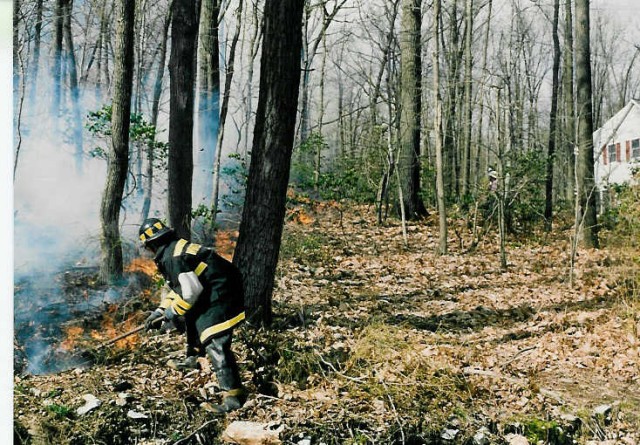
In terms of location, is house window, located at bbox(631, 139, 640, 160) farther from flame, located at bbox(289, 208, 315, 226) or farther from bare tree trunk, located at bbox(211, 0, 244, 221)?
bare tree trunk, located at bbox(211, 0, 244, 221)

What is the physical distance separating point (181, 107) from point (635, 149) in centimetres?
619

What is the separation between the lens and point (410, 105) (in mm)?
10234

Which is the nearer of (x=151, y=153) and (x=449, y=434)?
(x=449, y=434)

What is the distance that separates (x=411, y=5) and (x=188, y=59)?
5.84 metres

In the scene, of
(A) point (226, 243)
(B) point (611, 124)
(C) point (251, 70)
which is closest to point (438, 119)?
(C) point (251, 70)

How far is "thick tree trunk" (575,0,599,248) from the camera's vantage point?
26.8 ft

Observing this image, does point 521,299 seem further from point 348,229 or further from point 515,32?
point 515,32

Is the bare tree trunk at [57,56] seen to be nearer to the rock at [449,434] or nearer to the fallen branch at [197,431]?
the fallen branch at [197,431]

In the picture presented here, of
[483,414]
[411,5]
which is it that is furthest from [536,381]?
[411,5]

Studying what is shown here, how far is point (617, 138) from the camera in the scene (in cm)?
923

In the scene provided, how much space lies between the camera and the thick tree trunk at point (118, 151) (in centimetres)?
496

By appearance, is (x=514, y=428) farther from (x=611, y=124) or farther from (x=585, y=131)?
(x=611, y=124)

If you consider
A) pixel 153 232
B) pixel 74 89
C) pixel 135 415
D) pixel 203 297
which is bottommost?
pixel 135 415

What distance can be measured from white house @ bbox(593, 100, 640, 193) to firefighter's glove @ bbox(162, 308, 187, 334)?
547 centimetres
